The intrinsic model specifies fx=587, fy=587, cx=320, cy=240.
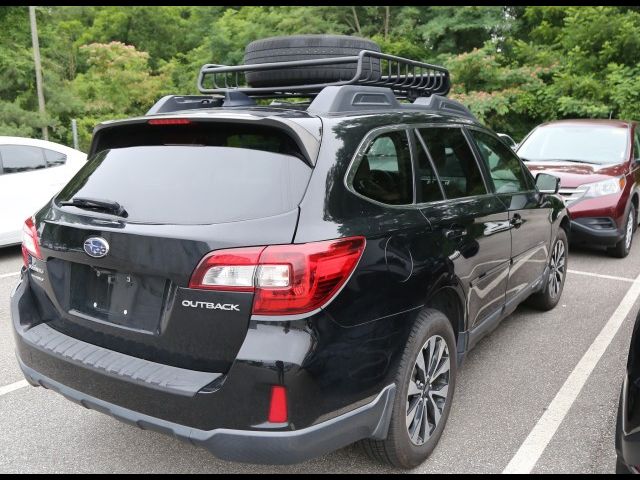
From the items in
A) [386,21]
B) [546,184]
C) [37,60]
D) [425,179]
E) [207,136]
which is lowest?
[546,184]

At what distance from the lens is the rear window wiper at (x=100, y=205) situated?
2.42 m

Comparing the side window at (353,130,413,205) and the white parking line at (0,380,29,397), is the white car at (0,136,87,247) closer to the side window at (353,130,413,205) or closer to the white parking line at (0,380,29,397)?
the white parking line at (0,380,29,397)

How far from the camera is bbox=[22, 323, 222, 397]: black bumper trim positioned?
2186mm

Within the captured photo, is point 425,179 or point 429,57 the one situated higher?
point 429,57

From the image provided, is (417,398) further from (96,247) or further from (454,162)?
(96,247)

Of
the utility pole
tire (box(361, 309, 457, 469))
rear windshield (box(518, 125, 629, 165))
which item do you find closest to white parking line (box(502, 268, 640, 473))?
tire (box(361, 309, 457, 469))

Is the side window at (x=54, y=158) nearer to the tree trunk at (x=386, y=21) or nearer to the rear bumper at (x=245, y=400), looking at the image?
the rear bumper at (x=245, y=400)

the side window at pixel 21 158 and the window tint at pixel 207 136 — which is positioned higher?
the window tint at pixel 207 136

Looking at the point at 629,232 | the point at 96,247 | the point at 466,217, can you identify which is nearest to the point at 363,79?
the point at 466,217

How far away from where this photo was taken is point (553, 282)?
5051 mm

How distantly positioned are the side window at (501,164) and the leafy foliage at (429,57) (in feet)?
41.8

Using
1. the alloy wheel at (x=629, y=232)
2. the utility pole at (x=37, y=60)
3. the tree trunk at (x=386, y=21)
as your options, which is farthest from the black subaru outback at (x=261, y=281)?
the tree trunk at (x=386, y=21)

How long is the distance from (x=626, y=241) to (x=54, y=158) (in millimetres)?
7153

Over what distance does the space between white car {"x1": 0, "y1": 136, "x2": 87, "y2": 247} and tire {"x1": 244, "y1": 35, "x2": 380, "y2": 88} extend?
138 inches
